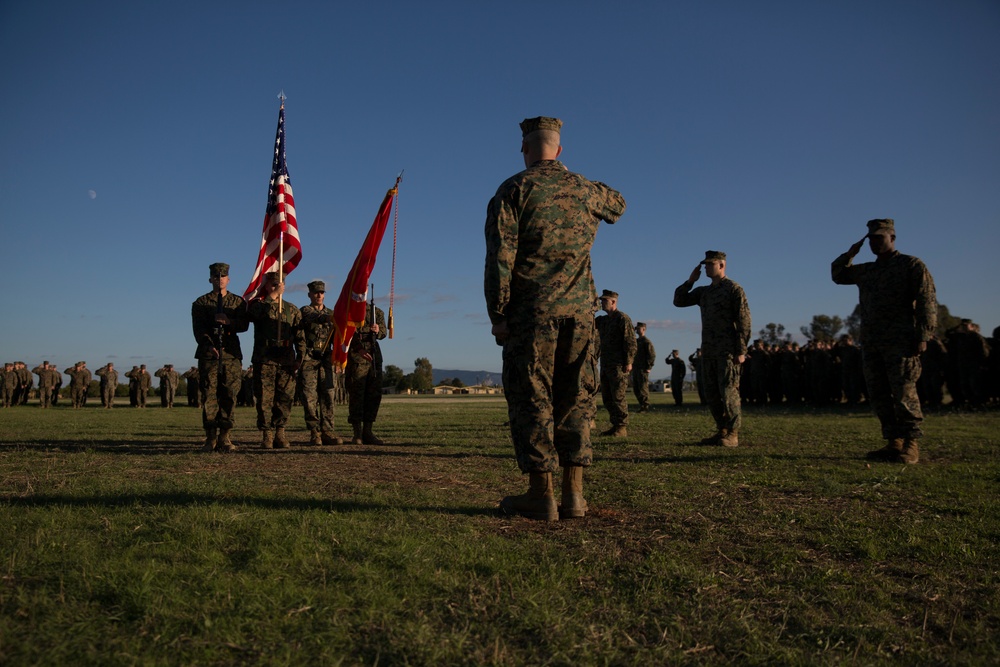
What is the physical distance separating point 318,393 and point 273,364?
1101mm

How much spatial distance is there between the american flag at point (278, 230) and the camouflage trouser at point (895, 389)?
788 cm

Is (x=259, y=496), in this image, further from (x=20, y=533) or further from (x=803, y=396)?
(x=803, y=396)

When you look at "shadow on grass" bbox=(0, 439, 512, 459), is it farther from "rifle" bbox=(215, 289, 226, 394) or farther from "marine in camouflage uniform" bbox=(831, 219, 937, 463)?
"marine in camouflage uniform" bbox=(831, 219, 937, 463)

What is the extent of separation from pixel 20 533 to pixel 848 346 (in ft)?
75.0

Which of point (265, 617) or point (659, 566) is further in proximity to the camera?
point (659, 566)

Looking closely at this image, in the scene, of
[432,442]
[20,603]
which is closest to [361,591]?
[20,603]

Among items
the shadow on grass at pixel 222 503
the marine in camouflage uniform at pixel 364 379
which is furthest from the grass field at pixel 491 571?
the marine in camouflage uniform at pixel 364 379

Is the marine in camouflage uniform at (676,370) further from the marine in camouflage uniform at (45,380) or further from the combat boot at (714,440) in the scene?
the marine in camouflage uniform at (45,380)

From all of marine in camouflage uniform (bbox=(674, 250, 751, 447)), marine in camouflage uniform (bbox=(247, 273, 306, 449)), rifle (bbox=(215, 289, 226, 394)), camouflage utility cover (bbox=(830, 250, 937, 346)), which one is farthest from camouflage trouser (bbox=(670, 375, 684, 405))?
rifle (bbox=(215, 289, 226, 394))

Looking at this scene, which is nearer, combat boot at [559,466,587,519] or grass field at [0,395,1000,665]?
grass field at [0,395,1000,665]

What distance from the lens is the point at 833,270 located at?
7988 mm

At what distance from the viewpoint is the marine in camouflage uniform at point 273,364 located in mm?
9094

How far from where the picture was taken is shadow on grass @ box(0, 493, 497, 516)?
444 centimetres

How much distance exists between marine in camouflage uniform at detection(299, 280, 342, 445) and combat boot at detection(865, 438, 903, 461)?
696cm
